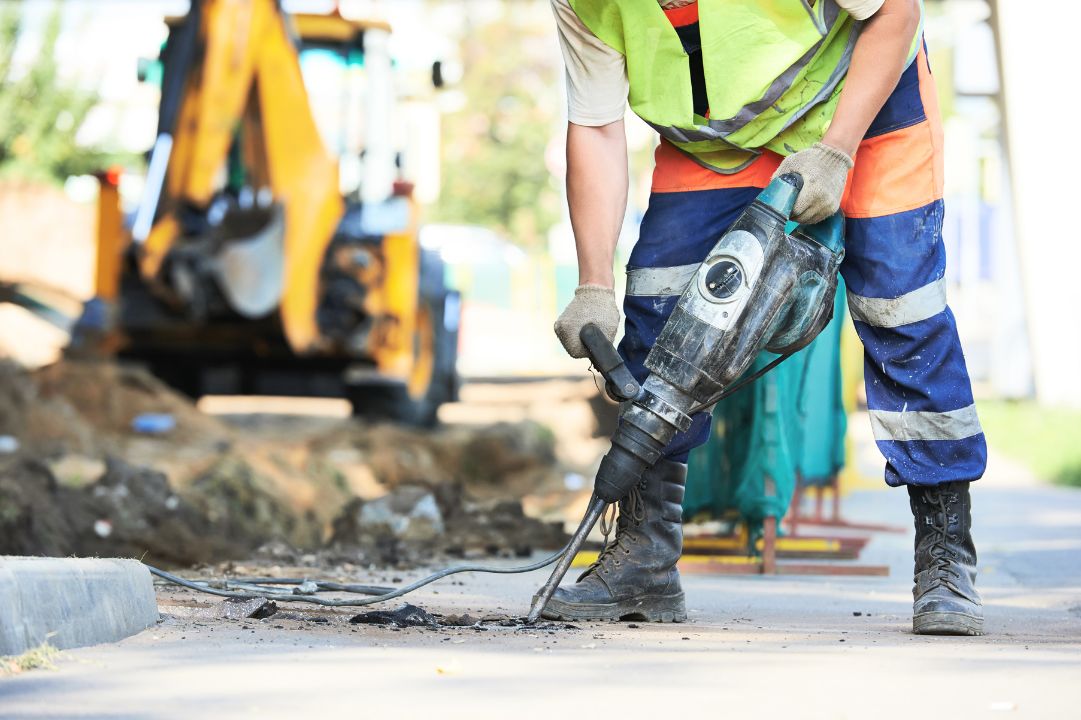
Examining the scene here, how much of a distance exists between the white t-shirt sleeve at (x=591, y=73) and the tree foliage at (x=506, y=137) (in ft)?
102

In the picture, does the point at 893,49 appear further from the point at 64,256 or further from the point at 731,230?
the point at 64,256

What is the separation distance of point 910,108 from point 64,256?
24.9 metres

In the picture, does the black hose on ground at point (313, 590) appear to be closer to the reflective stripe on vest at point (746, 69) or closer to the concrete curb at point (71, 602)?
the concrete curb at point (71, 602)

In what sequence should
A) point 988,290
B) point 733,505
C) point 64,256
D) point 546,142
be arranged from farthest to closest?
1. point 546,142
2. point 988,290
3. point 64,256
4. point 733,505

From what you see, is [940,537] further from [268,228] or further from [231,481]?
[268,228]

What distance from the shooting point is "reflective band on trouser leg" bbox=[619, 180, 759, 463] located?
357 centimetres

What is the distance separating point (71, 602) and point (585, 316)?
4.38ft

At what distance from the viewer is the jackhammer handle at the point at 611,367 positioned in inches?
129

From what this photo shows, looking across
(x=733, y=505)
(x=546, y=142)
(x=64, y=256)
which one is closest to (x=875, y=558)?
(x=733, y=505)

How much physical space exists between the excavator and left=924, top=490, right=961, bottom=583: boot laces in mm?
6779

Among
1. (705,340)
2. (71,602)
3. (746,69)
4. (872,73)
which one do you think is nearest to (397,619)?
(71,602)

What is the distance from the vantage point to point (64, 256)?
26703 mm

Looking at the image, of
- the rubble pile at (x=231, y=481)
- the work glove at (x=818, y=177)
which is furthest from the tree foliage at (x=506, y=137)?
the work glove at (x=818, y=177)

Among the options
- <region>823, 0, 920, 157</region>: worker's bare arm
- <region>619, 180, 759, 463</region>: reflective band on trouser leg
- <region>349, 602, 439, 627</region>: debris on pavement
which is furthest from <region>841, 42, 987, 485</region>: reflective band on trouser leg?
<region>349, 602, 439, 627</region>: debris on pavement
